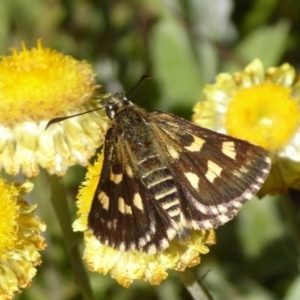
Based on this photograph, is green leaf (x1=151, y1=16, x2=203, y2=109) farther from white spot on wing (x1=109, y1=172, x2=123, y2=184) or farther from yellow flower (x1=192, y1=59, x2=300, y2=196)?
white spot on wing (x1=109, y1=172, x2=123, y2=184)

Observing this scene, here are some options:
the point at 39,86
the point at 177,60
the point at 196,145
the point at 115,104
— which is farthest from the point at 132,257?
the point at 177,60

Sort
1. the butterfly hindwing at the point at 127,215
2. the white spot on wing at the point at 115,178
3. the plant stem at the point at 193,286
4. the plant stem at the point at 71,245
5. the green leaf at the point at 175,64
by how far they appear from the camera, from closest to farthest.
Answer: the butterfly hindwing at the point at 127,215 → the white spot on wing at the point at 115,178 → the plant stem at the point at 193,286 → the plant stem at the point at 71,245 → the green leaf at the point at 175,64

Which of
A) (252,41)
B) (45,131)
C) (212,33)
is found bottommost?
(45,131)

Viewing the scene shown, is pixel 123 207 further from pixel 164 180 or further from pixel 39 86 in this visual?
pixel 39 86

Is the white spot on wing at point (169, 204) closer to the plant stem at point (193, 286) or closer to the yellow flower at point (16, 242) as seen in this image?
the plant stem at point (193, 286)

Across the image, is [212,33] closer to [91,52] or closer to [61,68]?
[91,52]

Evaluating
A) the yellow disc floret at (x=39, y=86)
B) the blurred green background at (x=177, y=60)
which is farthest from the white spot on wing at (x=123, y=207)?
the blurred green background at (x=177, y=60)

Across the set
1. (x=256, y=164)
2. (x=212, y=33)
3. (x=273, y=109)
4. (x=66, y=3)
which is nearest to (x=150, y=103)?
(x=212, y=33)
